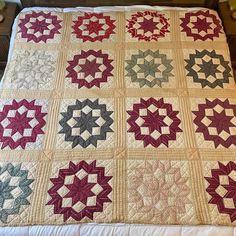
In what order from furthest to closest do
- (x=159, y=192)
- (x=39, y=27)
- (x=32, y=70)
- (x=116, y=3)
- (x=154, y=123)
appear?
(x=116, y=3), (x=39, y=27), (x=32, y=70), (x=154, y=123), (x=159, y=192)

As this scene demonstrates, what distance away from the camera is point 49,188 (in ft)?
4.42

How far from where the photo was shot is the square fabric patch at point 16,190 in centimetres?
128

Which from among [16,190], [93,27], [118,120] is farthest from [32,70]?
[16,190]

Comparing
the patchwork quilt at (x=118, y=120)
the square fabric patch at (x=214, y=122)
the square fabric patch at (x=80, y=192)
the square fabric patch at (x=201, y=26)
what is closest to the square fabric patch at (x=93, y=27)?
the patchwork quilt at (x=118, y=120)

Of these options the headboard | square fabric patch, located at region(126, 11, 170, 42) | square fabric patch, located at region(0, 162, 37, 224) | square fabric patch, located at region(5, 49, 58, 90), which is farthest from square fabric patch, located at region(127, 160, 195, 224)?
the headboard

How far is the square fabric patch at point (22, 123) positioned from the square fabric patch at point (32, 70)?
4.2 inches

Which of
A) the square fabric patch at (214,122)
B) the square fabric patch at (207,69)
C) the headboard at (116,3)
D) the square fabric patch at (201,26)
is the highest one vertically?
the headboard at (116,3)

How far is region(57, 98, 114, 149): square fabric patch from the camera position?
4.88 feet

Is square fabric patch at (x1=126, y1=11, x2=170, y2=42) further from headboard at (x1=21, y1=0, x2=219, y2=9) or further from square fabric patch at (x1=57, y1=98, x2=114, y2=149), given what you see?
square fabric patch at (x1=57, y1=98, x2=114, y2=149)

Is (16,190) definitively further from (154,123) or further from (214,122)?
(214,122)

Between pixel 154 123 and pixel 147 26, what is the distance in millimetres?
714

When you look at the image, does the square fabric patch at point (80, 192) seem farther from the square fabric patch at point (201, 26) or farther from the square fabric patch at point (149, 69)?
the square fabric patch at point (201, 26)

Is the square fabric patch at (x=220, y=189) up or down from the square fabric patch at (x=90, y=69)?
down

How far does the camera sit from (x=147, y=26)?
76.8 inches
